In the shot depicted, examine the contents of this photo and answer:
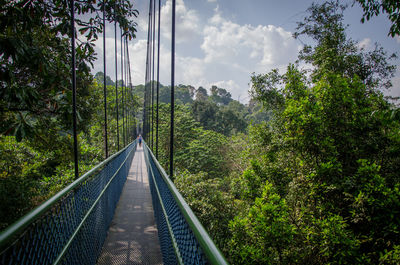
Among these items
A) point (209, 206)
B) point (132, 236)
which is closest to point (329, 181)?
point (209, 206)

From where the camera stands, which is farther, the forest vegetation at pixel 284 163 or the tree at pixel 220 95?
the tree at pixel 220 95

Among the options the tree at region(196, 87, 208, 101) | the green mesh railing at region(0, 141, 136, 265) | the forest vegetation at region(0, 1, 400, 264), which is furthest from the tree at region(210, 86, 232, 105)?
the green mesh railing at region(0, 141, 136, 265)

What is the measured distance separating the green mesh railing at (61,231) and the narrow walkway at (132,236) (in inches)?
7.6

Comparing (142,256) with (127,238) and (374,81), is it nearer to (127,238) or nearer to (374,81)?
(127,238)

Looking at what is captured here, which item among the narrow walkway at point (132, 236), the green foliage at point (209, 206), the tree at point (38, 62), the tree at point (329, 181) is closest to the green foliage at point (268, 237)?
the tree at point (329, 181)

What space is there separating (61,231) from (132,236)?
4.96ft

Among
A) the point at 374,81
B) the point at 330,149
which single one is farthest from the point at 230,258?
the point at 374,81

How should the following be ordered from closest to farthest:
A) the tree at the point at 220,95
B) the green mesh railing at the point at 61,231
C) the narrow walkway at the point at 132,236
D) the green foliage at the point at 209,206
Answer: the green mesh railing at the point at 61,231 < the narrow walkway at the point at 132,236 < the green foliage at the point at 209,206 < the tree at the point at 220,95

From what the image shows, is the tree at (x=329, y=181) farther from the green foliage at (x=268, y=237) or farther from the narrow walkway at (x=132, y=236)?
the narrow walkway at (x=132, y=236)

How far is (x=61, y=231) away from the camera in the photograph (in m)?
1.35

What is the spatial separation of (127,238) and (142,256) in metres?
0.50

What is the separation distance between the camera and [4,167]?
5105 millimetres

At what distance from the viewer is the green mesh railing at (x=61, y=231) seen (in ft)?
2.93

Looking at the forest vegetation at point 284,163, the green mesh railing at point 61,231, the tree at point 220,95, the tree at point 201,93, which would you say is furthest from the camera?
the tree at point 220,95
